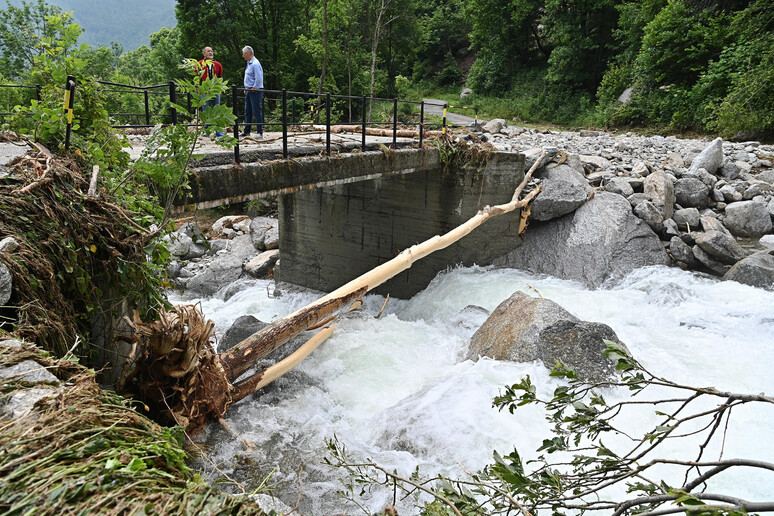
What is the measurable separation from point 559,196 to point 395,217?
3.78 meters

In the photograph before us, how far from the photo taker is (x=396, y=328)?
312 inches

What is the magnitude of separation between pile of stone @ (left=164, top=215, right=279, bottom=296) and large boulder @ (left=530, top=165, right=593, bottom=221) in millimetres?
7843

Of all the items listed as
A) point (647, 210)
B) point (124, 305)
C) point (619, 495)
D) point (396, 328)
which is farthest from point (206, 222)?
point (619, 495)

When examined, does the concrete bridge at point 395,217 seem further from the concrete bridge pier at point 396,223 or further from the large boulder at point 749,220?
the large boulder at point 749,220

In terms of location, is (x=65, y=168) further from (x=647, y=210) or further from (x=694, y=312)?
(x=647, y=210)

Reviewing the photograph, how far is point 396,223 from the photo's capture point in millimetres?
11977

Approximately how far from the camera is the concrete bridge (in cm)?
1103

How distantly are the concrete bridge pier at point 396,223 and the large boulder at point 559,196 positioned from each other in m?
0.55

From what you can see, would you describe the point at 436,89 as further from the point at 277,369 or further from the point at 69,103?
the point at 69,103

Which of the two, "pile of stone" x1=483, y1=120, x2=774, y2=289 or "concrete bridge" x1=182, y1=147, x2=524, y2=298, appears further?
"concrete bridge" x1=182, y1=147, x2=524, y2=298

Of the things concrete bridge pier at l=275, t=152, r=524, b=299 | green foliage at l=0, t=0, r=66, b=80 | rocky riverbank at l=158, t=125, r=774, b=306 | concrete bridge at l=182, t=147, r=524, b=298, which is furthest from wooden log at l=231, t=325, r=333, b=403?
green foliage at l=0, t=0, r=66, b=80

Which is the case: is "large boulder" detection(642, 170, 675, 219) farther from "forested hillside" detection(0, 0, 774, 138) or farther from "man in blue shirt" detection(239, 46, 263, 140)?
"man in blue shirt" detection(239, 46, 263, 140)

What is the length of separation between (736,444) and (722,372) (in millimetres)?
1864

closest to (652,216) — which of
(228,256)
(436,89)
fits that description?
(228,256)
